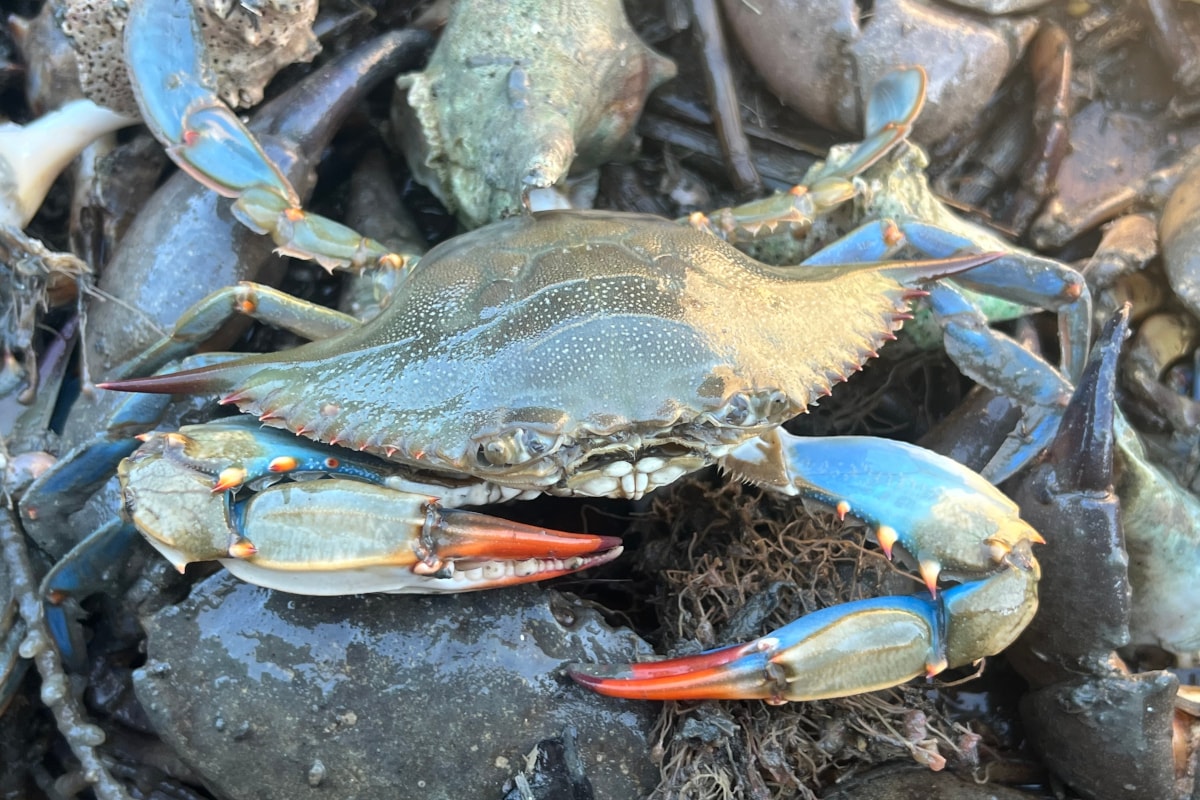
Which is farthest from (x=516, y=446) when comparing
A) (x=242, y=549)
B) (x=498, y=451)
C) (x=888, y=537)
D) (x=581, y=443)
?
(x=888, y=537)

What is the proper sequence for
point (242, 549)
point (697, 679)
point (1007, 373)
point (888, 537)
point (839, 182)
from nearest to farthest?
point (242, 549), point (697, 679), point (888, 537), point (1007, 373), point (839, 182)

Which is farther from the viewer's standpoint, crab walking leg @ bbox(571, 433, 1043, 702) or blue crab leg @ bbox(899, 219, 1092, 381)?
blue crab leg @ bbox(899, 219, 1092, 381)

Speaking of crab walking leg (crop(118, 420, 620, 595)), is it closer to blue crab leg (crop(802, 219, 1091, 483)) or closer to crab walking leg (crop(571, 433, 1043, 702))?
crab walking leg (crop(571, 433, 1043, 702))

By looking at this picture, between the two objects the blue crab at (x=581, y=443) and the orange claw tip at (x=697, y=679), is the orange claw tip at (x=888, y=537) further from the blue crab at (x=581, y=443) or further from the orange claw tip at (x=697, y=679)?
the orange claw tip at (x=697, y=679)

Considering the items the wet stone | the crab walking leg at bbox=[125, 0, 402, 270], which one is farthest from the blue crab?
the crab walking leg at bbox=[125, 0, 402, 270]

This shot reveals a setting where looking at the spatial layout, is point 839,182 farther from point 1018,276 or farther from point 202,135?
point 202,135

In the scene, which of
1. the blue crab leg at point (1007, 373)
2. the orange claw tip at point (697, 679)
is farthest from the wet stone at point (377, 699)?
the blue crab leg at point (1007, 373)

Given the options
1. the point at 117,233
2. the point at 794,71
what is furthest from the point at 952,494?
the point at 117,233
